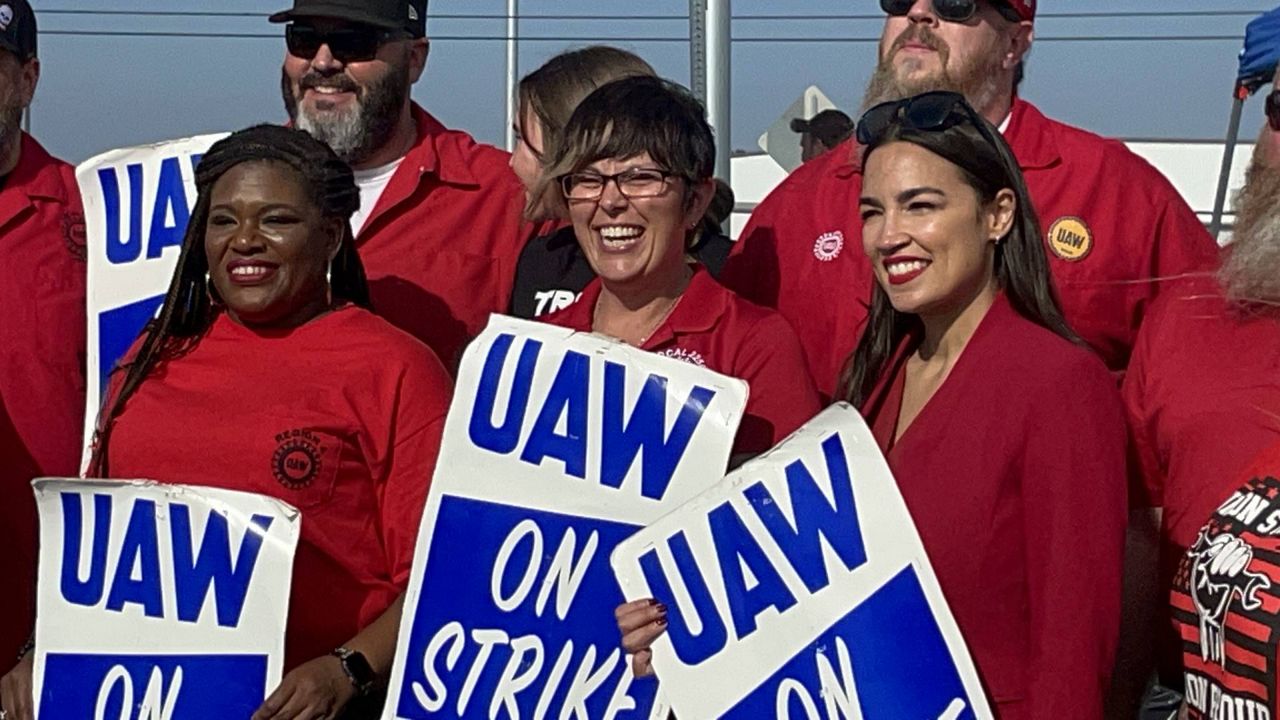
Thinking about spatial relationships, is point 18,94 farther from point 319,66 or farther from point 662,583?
point 662,583

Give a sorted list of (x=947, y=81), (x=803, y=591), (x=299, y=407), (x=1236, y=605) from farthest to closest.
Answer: (x=947, y=81), (x=299, y=407), (x=803, y=591), (x=1236, y=605)

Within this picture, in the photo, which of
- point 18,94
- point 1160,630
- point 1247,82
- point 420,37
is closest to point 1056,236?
point 1247,82

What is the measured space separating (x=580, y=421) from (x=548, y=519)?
0.18 m

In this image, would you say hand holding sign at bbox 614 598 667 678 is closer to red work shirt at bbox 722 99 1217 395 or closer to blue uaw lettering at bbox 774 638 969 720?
blue uaw lettering at bbox 774 638 969 720

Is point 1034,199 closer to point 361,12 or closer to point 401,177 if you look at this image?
point 401,177

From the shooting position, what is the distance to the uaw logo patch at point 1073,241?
423cm

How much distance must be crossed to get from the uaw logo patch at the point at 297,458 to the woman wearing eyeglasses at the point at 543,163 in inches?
34.1

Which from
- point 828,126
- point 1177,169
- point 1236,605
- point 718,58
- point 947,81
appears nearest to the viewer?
point 1236,605

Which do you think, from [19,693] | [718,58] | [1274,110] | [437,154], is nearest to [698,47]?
[718,58]

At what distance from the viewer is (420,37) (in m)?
5.07

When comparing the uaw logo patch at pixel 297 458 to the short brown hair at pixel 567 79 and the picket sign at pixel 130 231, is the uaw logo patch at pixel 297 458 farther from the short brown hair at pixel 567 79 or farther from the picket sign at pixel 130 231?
the short brown hair at pixel 567 79

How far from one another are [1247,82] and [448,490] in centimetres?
177

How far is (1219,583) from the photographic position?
3160mm

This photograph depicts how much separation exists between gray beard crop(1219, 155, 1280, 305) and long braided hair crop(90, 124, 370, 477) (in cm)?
167
